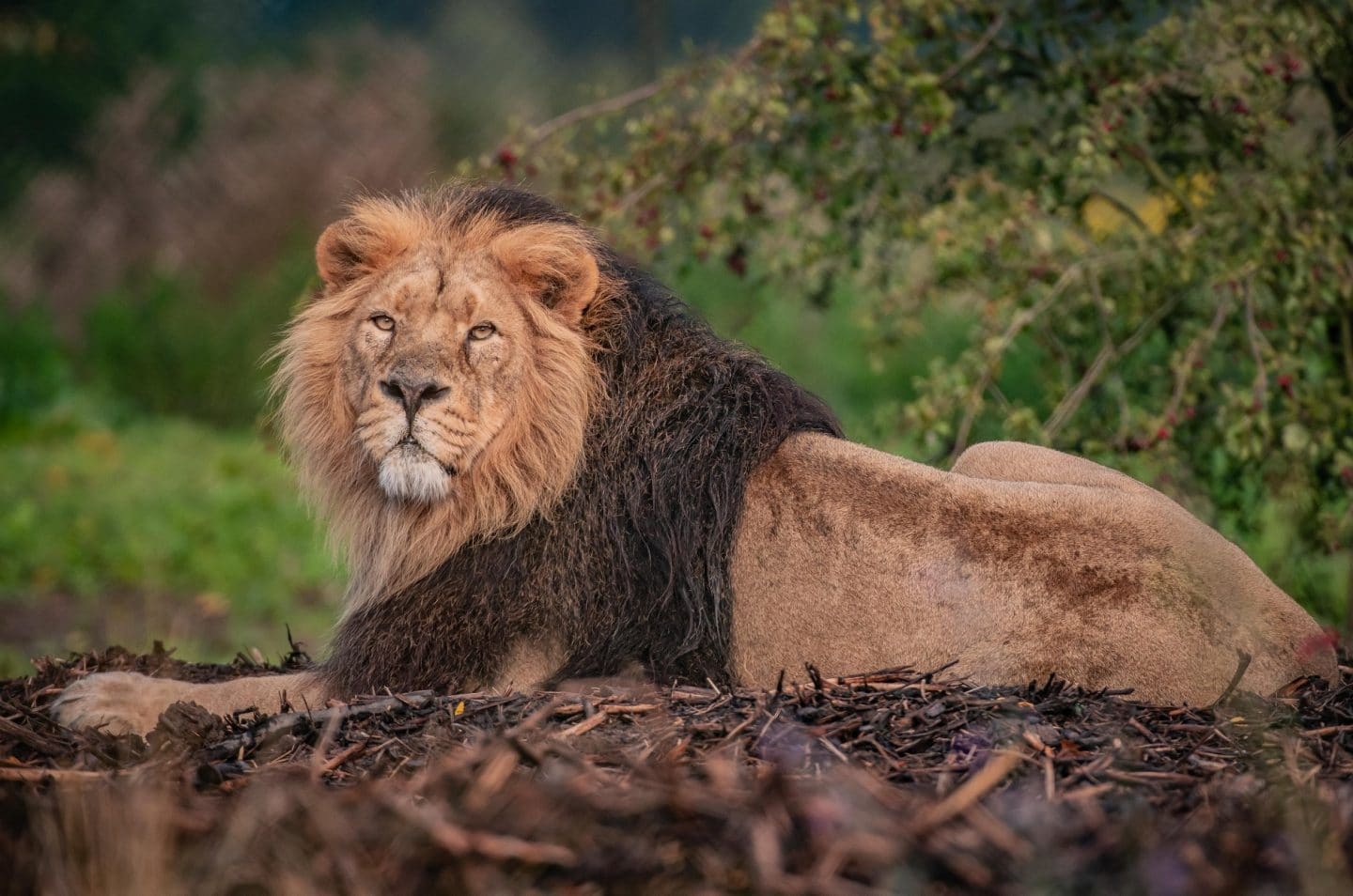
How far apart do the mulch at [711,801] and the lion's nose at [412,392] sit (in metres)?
1.03

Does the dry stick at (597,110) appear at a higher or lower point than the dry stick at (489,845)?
higher

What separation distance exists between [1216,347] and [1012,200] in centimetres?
142

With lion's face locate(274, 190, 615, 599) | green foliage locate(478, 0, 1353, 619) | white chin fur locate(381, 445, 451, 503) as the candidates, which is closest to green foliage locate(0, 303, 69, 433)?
green foliage locate(478, 0, 1353, 619)

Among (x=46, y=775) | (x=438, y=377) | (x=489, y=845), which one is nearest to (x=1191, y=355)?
(x=438, y=377)

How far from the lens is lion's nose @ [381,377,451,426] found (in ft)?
15.0

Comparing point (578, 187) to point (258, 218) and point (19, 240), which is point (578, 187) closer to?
point (258, 218)

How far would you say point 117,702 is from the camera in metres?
4.67

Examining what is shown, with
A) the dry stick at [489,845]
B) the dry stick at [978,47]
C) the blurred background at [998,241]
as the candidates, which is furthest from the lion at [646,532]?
the dry stick at [978,47]

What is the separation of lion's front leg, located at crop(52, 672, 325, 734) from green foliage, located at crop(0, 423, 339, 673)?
13.6 ft

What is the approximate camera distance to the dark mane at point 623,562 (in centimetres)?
454

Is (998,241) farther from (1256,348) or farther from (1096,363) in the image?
(1256,348)

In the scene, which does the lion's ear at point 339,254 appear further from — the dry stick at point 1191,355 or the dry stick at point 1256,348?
the dry stick at point 1256,348

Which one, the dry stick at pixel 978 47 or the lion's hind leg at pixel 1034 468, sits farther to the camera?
the dry stick at pixel 978 47

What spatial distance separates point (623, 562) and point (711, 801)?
6.16 ft
